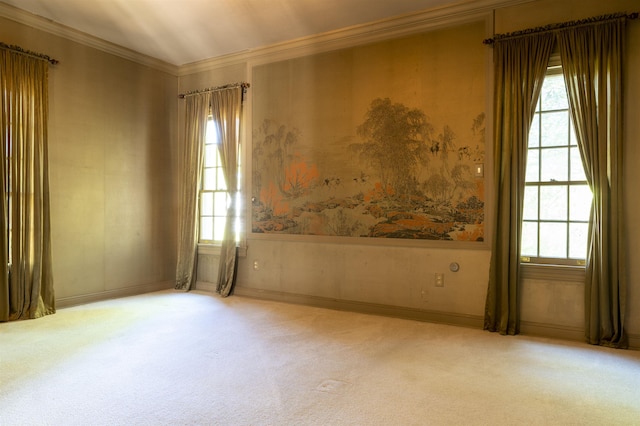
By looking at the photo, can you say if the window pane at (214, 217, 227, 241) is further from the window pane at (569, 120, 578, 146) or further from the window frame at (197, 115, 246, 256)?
the window pane at (569, 120, 578, 146)

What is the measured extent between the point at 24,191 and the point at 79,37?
2.15 metres

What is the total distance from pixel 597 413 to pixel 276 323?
3.01 meters

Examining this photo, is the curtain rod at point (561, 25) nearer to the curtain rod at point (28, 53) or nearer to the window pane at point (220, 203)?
the window pane at point (220, 203)

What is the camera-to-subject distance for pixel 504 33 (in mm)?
4516

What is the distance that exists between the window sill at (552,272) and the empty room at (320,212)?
0.02m

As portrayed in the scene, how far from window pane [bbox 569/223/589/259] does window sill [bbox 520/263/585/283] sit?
0.14 meters

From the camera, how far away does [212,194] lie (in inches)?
261

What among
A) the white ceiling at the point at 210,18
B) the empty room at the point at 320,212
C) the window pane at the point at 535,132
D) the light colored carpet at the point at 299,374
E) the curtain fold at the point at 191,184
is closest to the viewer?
the light colored carpet at the point at 299,374

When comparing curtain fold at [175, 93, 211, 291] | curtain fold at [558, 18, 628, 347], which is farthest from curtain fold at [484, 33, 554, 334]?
curtain fold at [175, 93, 211, 291]

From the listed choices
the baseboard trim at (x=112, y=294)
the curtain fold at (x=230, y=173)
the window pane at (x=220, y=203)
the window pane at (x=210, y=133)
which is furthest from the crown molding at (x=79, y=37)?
the baseboard trim at (x=112, y=294)

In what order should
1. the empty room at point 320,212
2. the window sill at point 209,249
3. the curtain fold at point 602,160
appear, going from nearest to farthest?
the empty room at point 320,212, the curtain fold at point 602,160, the window sill at point 209,249

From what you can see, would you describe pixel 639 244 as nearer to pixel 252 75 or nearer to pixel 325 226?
pixel 325 226

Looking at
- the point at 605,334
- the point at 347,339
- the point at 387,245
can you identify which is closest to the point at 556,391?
the point at 605,334

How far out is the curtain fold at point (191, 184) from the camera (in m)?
6.60
